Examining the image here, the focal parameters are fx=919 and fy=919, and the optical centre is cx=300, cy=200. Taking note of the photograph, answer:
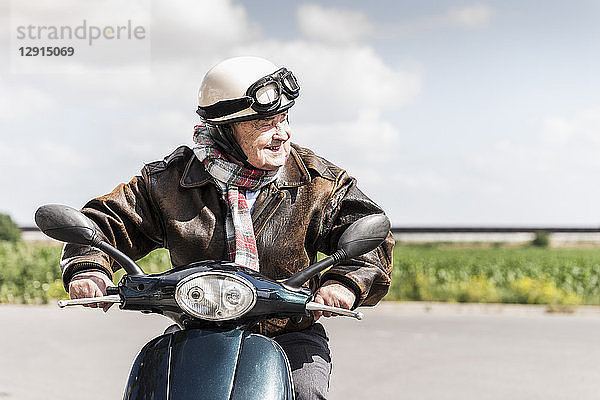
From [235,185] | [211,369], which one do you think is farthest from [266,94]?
[211,369]

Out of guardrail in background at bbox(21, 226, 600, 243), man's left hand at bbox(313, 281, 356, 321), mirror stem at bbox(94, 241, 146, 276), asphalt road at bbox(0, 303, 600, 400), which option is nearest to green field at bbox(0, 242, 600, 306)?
asphalt road at bbox(0, 303, 600, 400)

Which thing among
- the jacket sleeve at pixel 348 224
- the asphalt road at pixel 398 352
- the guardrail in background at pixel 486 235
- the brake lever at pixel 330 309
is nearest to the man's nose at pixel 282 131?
the jacket sleeve at pixel 348 224

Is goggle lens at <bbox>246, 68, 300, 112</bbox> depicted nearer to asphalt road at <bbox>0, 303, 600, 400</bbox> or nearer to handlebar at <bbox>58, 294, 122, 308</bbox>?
handlebar at <bbox>58, 294, 122, 308</bbox>

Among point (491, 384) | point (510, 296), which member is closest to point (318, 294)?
point (491, 384)

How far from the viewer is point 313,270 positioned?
2.11m

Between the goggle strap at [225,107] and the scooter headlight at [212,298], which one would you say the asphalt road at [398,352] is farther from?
the scooter headlight at [212,298]

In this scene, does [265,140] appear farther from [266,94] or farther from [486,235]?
[486,235]

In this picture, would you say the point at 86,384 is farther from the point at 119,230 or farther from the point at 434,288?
the point at 434,288

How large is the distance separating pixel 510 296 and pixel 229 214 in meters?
10.6

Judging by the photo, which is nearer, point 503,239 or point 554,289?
point 554,289

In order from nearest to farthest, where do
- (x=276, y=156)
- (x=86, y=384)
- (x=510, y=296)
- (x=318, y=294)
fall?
1. (x=318, y=294)
2. (x=276, y=156)
3. (x=86, y=384)
4. (x=510, y=296)

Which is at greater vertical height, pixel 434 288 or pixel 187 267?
pixel 187 267

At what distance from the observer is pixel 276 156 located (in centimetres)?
250

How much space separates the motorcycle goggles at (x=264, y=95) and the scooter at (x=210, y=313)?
17.9 inches
